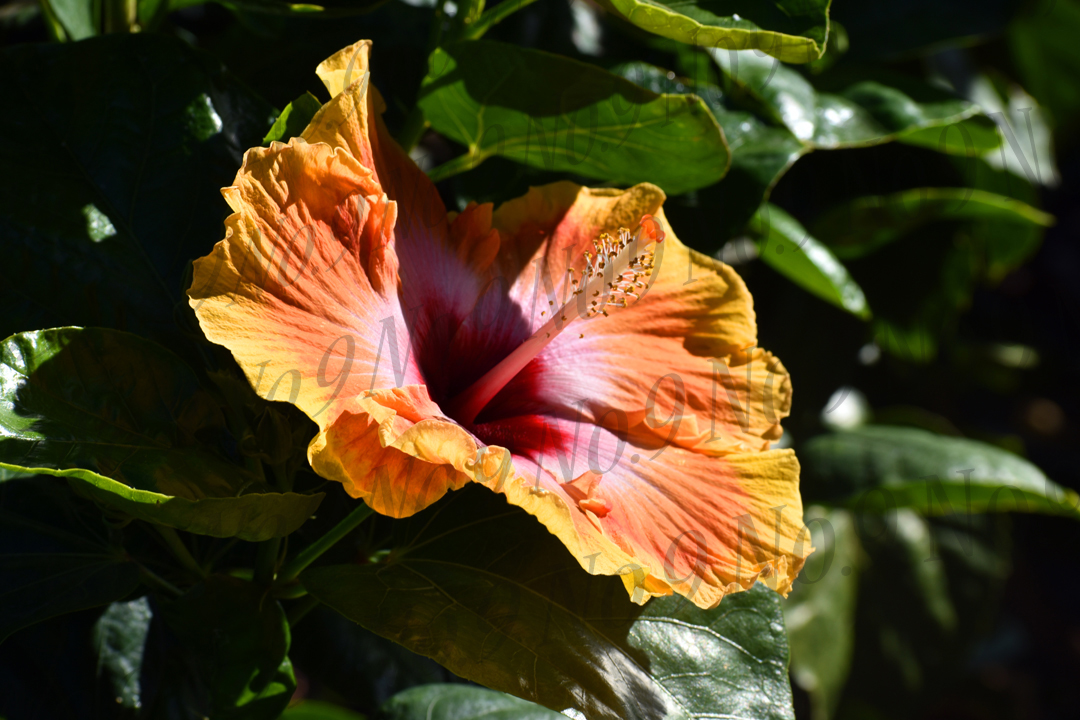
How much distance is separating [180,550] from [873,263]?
1533 millimetres

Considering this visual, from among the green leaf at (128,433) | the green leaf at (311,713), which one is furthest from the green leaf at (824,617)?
the green leaf at (128,433)

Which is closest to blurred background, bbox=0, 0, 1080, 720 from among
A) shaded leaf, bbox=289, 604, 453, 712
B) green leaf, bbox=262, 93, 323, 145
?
shaded leaf, bbox=289, 604, 453, 712

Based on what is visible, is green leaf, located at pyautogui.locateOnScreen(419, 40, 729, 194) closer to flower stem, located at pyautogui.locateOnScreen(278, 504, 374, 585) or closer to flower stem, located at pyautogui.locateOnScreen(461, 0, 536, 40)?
flower stem, located at pyautogui.locateOnScreen(461, 0, 536, 40)

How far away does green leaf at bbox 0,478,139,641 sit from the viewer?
842 millimetres

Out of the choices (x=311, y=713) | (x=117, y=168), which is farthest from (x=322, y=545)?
(x=311, y=713)

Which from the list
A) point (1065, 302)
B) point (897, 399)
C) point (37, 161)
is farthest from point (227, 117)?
point (1065, 302)

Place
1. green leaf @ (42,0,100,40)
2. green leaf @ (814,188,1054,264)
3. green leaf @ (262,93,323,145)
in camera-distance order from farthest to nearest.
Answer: green leaf @ (814,188,1054,264) < green leaf @ (42,0,100,40) < green leaf @ (262,93,323,145)

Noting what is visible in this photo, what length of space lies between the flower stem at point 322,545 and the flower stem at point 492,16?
58 cm

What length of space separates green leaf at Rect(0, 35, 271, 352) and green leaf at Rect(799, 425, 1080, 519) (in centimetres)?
124

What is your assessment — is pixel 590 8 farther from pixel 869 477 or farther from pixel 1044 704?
pixel 1044 704

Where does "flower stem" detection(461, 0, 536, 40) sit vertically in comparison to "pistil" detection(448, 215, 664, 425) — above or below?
above

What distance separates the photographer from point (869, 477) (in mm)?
1663

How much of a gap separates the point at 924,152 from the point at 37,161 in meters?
1.58

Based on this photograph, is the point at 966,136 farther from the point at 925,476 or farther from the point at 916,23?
the point at 925,476
